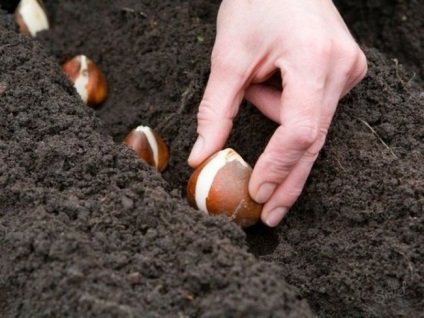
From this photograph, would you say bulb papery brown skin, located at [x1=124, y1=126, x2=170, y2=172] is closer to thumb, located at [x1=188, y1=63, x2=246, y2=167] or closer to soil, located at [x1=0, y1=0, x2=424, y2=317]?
soil, located at [x1=0, y1=0, x2=424, y2=317]

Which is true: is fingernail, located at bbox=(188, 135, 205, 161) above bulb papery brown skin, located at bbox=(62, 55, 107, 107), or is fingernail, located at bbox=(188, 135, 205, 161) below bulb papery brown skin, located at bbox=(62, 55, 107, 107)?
above

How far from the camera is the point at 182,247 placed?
4.96ft

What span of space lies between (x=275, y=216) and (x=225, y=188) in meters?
0.18

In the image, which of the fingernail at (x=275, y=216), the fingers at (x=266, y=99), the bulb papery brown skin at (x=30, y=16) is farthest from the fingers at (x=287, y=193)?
the bulb papery brown skin at (x=30, y=16)

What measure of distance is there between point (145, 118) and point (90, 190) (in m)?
0.67

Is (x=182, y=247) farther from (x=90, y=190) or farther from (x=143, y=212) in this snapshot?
(x=90, y=190)

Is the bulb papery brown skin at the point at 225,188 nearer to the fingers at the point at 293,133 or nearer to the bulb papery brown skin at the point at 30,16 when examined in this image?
the fingers at the point at 293,133

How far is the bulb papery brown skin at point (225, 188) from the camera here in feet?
5.81

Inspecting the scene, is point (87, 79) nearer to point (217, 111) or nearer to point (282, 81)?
point (217, 111)

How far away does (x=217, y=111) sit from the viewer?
72.8 inches

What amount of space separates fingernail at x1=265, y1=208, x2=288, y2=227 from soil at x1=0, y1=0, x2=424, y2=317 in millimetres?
52

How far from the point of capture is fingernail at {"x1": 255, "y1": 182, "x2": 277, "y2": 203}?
1.76 metres

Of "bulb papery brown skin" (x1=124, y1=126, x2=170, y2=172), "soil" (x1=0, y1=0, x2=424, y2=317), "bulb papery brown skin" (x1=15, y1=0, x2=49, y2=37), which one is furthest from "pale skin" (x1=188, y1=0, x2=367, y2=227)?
"bulb papery brown skin" (x1=15, y1=0, x2=49, y2=37)

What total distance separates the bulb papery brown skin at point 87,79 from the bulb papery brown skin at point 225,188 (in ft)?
2.55
